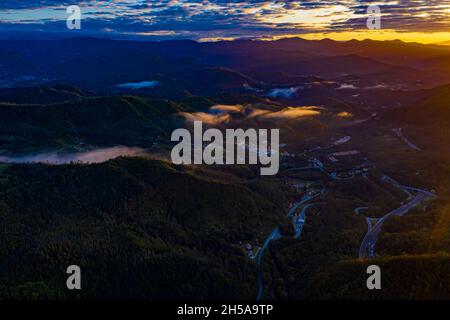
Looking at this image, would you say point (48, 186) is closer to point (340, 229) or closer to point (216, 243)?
point (216, 243)

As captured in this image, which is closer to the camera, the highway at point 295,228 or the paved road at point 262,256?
the paved road at point 262,256

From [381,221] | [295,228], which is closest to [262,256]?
[295,228]

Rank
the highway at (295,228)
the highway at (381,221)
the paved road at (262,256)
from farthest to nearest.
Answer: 1. the highway at (381,221)
2. the highway at (295,228)
3. the paved road at (262,256)

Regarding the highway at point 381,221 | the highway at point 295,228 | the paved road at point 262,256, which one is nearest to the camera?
the paved road at point 262,256

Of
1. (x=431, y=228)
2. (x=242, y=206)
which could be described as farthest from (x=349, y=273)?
(x=242, y=206)

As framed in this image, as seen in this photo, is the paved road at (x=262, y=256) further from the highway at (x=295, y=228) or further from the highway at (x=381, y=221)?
the highway at (x=381, y=221)

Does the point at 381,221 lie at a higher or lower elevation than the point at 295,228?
higher

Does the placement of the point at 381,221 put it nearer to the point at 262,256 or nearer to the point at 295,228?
the point at 295,228

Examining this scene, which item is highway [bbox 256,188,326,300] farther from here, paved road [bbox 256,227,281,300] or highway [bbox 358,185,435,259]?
highway [bbox 358,185,435,259]

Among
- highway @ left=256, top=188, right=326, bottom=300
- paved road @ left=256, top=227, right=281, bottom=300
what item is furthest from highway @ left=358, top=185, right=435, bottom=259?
paved road @ left=256, top=227, right=281, bottom=300

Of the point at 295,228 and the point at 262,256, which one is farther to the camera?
the point at 295,228

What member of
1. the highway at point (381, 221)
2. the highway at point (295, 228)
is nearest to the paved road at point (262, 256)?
the highway at point (295, 228)
